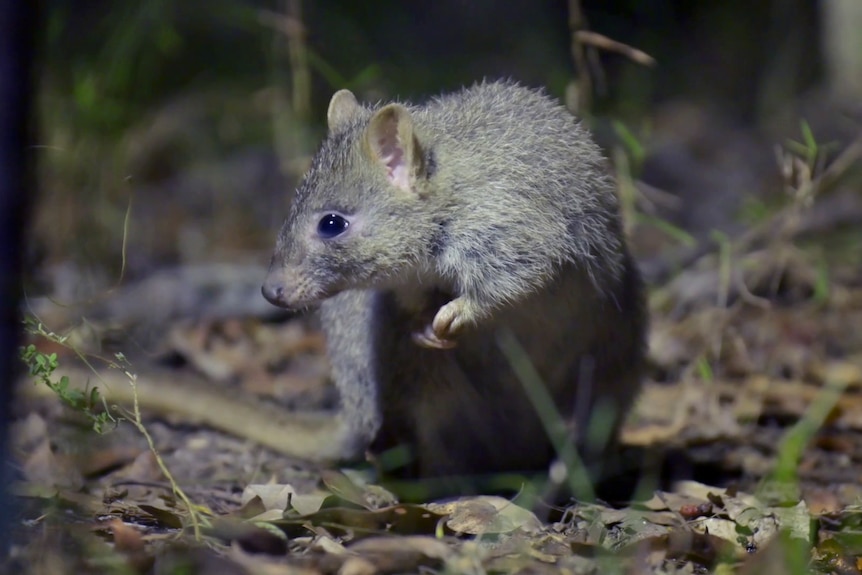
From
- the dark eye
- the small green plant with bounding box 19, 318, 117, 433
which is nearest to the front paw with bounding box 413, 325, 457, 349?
the dark eye

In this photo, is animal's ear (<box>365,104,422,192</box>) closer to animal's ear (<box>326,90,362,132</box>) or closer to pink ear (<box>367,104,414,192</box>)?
pink ear (<box>367,104,414,192</box>)

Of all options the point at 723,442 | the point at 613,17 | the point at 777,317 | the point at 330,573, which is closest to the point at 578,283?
the point at 723,442

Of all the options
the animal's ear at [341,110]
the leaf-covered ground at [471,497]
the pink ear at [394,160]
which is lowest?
the leaf-covered ground at [471,497]

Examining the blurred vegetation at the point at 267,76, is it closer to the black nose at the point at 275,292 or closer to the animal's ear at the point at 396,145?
the animal's ear at the point at 396,145

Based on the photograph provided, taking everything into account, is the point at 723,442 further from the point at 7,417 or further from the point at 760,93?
the point at 760,93

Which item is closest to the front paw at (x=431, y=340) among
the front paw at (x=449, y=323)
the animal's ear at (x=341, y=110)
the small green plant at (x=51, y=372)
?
the front paw at (x=449, y=323)
